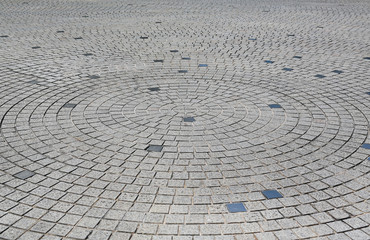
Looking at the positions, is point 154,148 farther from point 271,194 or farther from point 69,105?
point 69,105

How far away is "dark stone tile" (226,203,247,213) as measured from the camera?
12.2ft

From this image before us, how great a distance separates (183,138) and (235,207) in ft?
5.46

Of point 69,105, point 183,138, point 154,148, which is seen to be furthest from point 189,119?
point 69,105

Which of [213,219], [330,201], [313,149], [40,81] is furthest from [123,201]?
[40,81]

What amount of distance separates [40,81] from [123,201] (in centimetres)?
446

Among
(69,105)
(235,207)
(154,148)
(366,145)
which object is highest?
(69,105)

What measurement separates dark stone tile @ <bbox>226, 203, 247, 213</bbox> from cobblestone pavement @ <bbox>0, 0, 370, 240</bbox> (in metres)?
0.02

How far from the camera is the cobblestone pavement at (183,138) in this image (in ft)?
11.8

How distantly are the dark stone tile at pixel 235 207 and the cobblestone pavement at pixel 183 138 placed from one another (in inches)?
0.8

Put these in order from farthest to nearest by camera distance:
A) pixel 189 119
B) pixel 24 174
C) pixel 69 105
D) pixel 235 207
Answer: pixel 69 105
pixel 189 119
pixel 24 174
pixel 235 207

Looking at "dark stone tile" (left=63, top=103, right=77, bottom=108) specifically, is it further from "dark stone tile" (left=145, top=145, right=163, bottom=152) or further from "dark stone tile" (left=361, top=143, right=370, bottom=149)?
"dark stone tile" (left=361, top=143, right=370, bottom=149)

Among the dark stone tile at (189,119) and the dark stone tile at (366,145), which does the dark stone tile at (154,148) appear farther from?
the dark stone tile at (366,145)

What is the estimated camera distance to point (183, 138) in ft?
17.1

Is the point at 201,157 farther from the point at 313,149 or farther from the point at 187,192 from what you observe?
the point at 313,149
